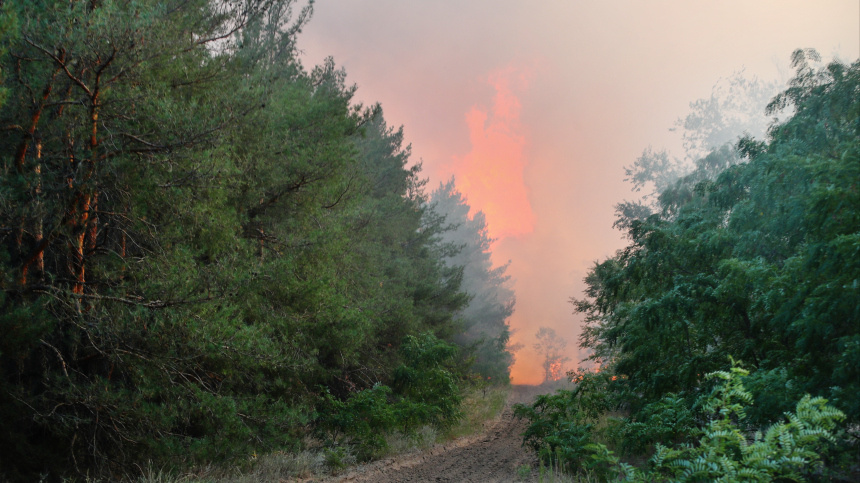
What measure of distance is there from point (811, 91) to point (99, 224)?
1176 centimetres

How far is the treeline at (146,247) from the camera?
227 inches

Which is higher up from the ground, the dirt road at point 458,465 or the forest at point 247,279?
the forest at point 247,279

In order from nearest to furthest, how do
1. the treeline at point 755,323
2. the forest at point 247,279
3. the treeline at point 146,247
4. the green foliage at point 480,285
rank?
the treeline at point 755,323
the forest at point 247,279
the treeline at point 146,247
the green foliage at point 480,285

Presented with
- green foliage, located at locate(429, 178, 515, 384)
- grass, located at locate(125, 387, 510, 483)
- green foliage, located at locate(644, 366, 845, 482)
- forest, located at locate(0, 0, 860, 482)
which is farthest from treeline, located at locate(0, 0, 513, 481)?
green foliage, located at locate(429, 178, 515, 384)

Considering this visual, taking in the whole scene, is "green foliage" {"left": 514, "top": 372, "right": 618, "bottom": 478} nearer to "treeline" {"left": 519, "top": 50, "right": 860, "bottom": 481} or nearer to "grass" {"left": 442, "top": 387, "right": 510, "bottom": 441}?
"treeline" {"left": 519, "top": 50, "right": 860, "bottom": 481}

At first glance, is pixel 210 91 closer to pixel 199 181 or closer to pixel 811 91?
pixel 199 181

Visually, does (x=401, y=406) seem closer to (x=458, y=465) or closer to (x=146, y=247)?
(x=458, y=465)

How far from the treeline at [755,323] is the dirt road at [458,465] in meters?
1.10

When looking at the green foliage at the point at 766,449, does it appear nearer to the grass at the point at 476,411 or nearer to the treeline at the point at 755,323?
the treeline at the point at 755,323

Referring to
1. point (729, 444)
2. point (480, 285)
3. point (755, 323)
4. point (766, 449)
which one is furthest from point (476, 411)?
point (480, 285)

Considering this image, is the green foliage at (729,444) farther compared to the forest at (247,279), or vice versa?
the forest at (247,279)

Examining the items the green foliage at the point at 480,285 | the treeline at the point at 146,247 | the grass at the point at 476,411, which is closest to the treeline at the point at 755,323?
the treeline at the point at 146,247

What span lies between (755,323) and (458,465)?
6.61m

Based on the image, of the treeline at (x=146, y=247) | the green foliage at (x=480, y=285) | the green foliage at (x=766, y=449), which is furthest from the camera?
the green foliage at (x=480, y=285)
